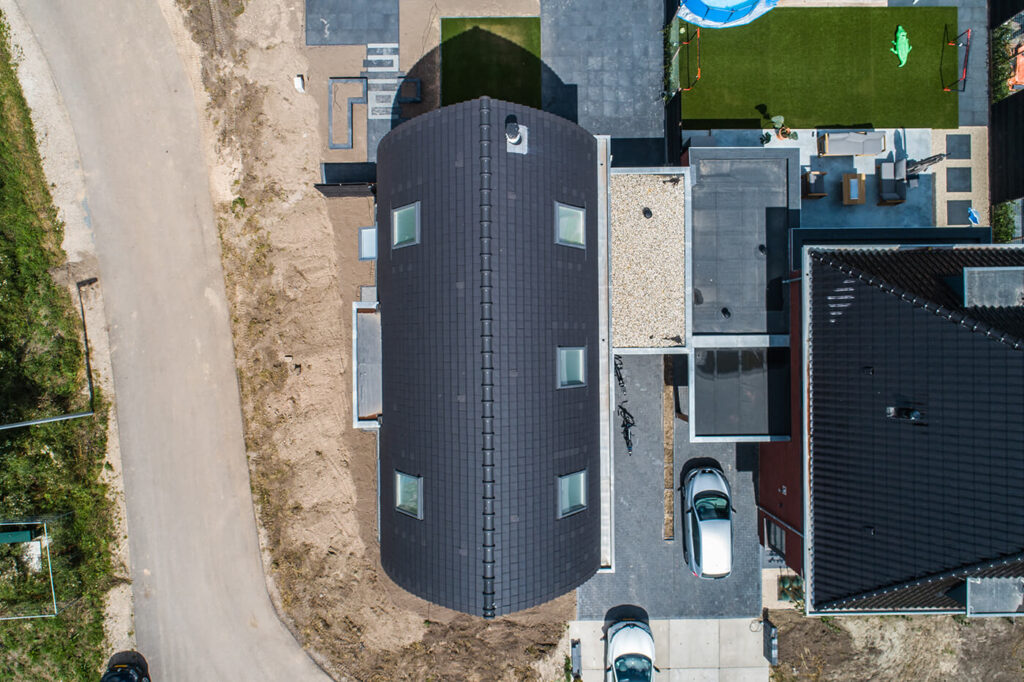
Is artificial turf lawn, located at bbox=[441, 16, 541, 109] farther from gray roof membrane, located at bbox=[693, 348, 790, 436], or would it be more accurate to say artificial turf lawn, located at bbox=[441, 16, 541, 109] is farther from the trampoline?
gray roof membrane, located at bbox=[693, 348, 790, 436]

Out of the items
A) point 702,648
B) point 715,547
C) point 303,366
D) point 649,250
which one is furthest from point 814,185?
point 303,366

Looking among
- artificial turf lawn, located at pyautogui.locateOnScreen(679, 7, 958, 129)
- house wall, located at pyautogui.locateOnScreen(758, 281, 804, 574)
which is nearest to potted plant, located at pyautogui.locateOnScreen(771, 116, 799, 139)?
artificial turf lawn, located at pyautogui.locateOnScreen(679, 7, 958, 129)

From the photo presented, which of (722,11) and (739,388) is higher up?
(722,11)

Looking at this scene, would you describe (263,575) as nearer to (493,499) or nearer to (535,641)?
(535,641)

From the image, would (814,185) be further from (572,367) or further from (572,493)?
(572,493)

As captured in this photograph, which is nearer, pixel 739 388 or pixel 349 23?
pixel 739 388

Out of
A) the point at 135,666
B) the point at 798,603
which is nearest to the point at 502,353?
the point at 798,603
